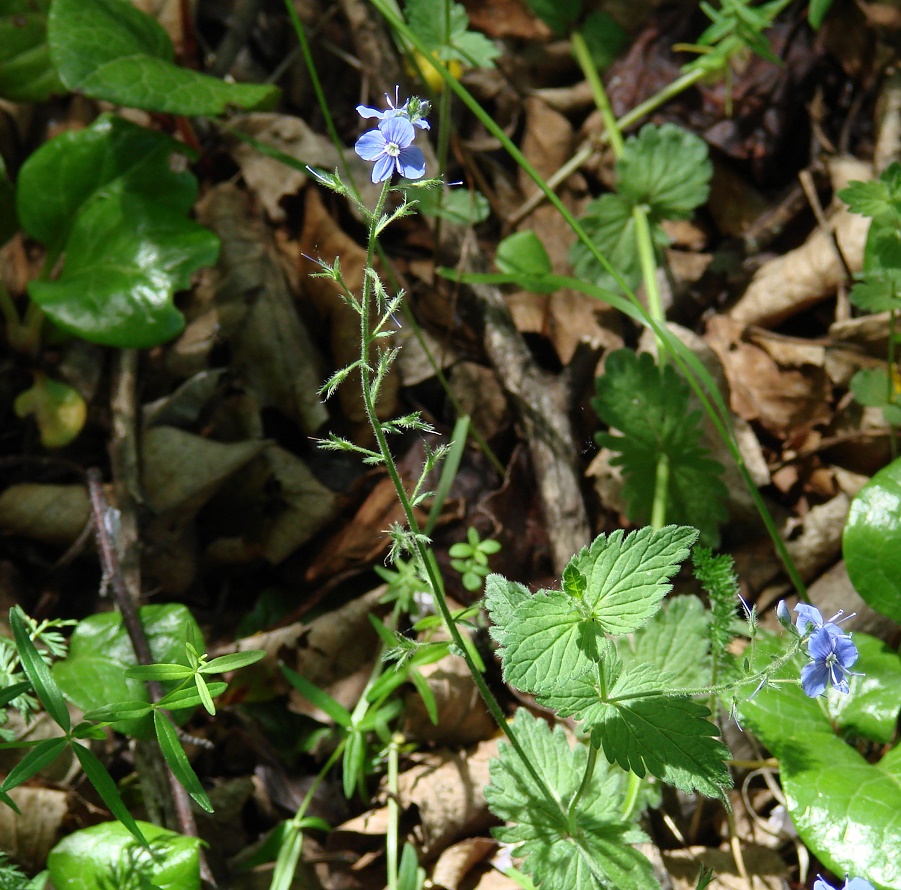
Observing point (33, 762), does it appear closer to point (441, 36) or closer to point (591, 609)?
point (591, 609)

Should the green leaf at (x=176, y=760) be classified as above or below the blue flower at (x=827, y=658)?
below

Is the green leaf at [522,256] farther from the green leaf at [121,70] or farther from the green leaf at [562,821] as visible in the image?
the green leaf at [562,821]

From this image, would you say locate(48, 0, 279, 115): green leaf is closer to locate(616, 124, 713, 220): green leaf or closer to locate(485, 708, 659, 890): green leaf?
locate(616, 124, 713, 220): green leaf

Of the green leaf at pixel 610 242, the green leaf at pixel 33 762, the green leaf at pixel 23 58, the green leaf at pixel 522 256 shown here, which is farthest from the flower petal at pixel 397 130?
the green leaf at pixel 23 58

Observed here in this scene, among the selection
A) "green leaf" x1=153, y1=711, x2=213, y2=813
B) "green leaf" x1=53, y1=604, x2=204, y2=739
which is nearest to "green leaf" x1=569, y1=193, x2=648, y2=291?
"green leaf" x1=53, y1=604, x2=204, y2=739

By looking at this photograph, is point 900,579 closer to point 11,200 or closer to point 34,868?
point 34,868

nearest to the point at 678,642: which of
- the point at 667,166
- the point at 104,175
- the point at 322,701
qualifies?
the point at 322,701
